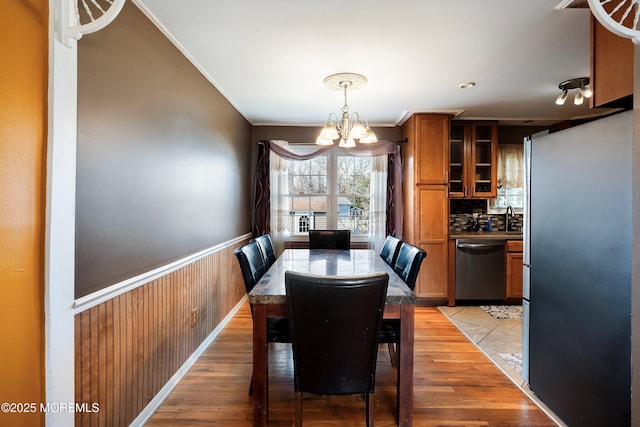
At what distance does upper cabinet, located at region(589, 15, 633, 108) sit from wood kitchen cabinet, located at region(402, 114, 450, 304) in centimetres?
207

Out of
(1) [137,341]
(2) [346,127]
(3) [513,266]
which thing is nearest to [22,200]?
(1) [137,341]

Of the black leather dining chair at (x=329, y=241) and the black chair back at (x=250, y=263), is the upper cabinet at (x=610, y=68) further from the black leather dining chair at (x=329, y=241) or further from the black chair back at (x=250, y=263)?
the black leather dining chair at (x=329, y=241)

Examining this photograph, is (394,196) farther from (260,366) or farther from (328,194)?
(260,366)

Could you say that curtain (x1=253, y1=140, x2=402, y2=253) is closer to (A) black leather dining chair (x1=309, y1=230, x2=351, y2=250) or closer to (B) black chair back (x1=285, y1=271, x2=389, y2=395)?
(A) black leather dining chair (x1=309, y1=230, x2=351, y2=250)

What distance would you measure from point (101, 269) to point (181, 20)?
1513 millimetres

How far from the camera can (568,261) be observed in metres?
1.57

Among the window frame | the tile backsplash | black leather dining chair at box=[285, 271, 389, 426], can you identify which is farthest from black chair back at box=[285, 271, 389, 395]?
the tile backsplash

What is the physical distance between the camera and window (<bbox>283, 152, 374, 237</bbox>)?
167 inches

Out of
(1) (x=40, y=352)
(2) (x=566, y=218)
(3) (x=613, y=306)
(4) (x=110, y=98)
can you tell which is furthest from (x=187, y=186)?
(3) (x=613, y=306)

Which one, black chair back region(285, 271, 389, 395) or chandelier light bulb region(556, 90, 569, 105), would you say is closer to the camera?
→ black chair back region(285, 271, 389, 395)

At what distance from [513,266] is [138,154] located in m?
4.03

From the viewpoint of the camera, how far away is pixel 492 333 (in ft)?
9.43

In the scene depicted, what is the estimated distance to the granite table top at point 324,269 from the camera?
1542mm

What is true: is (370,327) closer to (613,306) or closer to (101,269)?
(613,306)
